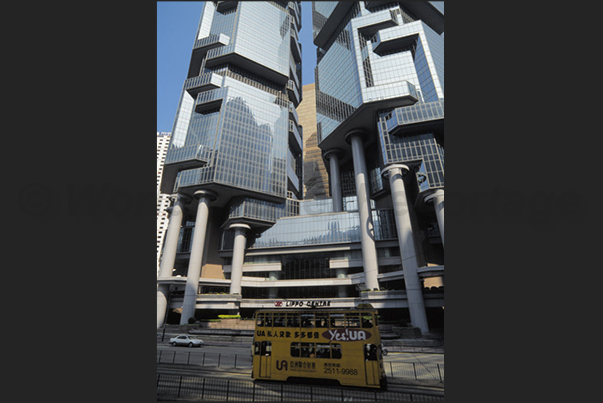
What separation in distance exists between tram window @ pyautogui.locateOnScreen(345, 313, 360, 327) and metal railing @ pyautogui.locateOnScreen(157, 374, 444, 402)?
9.80ft

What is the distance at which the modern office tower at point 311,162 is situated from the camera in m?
101

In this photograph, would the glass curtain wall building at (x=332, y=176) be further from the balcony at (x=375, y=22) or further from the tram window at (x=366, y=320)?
the tram window at (x=366, y=320)

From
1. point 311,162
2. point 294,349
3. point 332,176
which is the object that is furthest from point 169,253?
point 311,162

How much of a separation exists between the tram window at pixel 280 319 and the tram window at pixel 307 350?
158cm

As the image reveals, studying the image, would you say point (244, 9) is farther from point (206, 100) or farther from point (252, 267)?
point (252, 267)

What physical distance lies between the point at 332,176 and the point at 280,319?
185 ft

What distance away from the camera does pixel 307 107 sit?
12794cm

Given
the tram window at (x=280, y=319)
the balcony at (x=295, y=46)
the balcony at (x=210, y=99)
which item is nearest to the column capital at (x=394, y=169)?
the tram window at (x=280, y=319)

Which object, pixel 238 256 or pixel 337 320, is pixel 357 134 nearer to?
pixel 238 256

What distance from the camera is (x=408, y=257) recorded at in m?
43.7

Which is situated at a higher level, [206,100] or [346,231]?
[206,100]
